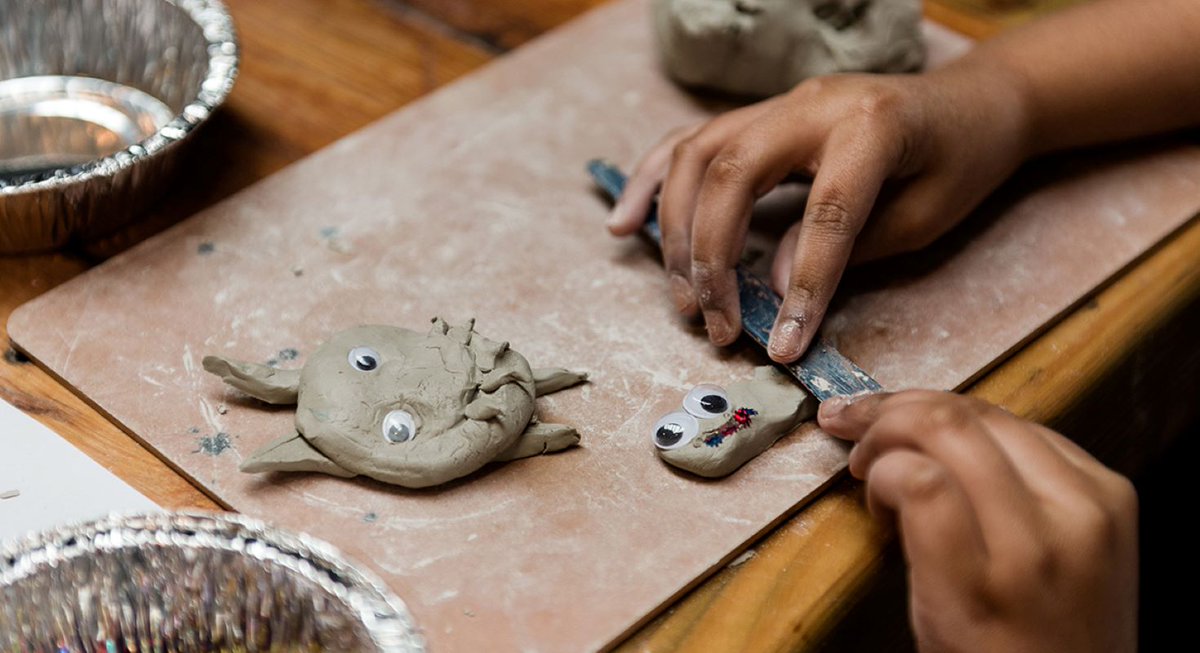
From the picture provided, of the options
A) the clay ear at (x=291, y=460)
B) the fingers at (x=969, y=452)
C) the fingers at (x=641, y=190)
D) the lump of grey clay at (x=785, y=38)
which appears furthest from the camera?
the lump of grey clay at (x=785, y=38)

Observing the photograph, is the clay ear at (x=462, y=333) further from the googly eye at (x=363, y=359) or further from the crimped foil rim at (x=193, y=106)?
the crimped foil rim at (x=193, y=106)

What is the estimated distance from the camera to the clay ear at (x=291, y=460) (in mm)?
881

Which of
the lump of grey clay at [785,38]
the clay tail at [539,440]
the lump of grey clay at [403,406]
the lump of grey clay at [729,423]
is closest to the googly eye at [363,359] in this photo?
the lump of grey clay at [403,406]

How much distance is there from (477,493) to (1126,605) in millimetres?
477

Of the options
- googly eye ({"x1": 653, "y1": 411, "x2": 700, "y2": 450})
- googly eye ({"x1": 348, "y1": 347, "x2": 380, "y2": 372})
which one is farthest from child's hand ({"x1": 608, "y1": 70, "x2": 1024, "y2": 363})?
googly eye ({"x1": 348, "y1": 347, "x2": 380, "y2": 372})

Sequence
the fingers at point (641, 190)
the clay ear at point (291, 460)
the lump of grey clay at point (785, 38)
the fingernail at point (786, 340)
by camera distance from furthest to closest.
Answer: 1. the lump of grey clay at point (785, 38)
2. the fingers at point (641, 190)
3. the fingernail at point (786, 340)
4. the clay ear at point (291, 460)

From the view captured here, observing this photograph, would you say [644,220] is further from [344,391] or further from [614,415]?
[344,391]

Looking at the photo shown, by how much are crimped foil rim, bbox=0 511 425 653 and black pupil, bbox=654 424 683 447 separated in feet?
0.81

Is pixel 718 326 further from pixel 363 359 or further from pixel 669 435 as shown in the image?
pixel 363 359

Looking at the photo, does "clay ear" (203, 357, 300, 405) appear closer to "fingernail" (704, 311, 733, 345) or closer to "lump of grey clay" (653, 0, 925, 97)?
"fingernail" (704, 311, 733, 345)

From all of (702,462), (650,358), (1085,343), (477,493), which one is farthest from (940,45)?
(477,493)

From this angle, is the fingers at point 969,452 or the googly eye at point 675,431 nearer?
the fingers at point 969,452

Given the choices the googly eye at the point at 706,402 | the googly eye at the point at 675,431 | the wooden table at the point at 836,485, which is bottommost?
the wooden table at the point at 836,485

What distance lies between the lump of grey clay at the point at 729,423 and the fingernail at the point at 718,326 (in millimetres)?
49
